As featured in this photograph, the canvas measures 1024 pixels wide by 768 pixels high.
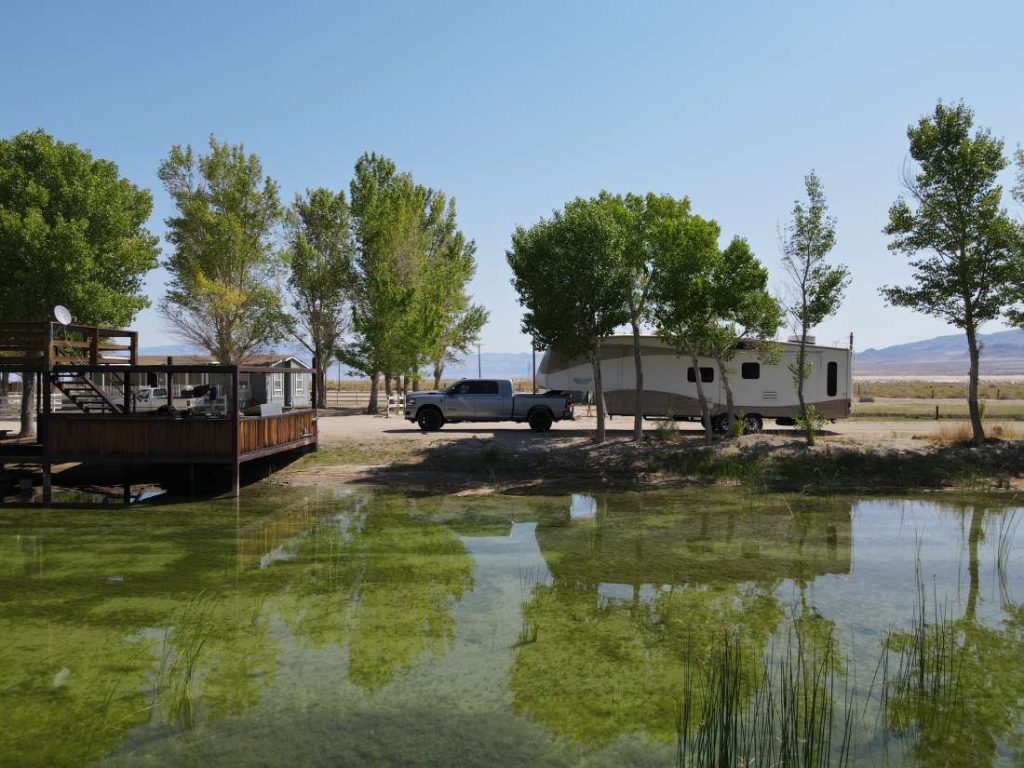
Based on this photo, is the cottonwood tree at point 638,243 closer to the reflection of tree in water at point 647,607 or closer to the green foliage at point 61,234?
the reflection of tree in water at point 647,607

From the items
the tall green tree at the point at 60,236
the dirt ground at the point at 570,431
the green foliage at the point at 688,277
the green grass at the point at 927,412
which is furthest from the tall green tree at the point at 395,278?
the green grass at the point at 927,412

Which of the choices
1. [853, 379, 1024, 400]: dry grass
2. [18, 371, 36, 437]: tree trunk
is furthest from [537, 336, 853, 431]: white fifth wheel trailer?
[853, 379, 1024, 400]: dry grass

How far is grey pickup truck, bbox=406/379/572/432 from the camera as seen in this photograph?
2605cm

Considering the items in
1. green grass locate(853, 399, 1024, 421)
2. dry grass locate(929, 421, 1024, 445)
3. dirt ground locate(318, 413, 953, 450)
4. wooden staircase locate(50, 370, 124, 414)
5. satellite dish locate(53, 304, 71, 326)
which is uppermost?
satellite dish locate(53, 304, 71, 326)

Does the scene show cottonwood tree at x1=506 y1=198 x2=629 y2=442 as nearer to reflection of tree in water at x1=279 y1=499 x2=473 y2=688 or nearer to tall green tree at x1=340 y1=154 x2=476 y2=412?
reflection of tree in water at x1=279 y1=499 x2=473 y2=688

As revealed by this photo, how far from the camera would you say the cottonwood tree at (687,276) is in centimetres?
2075

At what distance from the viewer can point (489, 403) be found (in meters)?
26.0

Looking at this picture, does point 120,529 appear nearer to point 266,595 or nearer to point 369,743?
point 266,595

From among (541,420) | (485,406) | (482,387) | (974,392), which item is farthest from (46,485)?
(974,392)

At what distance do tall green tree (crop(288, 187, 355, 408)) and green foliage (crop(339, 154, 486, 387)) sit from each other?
0.79 m

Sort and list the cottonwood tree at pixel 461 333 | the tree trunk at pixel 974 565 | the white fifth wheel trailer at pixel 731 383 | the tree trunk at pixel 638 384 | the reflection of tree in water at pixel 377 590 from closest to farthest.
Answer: the reflection of tree in water at pixel 377 590 → the tree trunk at pixel 974 565 → the tree trunk at pixel 638 384 → the white fifth wheel trailer at pixel 731 383 → the cottonwood tree at pixel 461 333

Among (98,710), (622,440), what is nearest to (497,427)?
(622,440)

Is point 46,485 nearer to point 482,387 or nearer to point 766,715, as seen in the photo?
point 482,387

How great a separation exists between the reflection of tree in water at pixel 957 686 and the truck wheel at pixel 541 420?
671 inches
